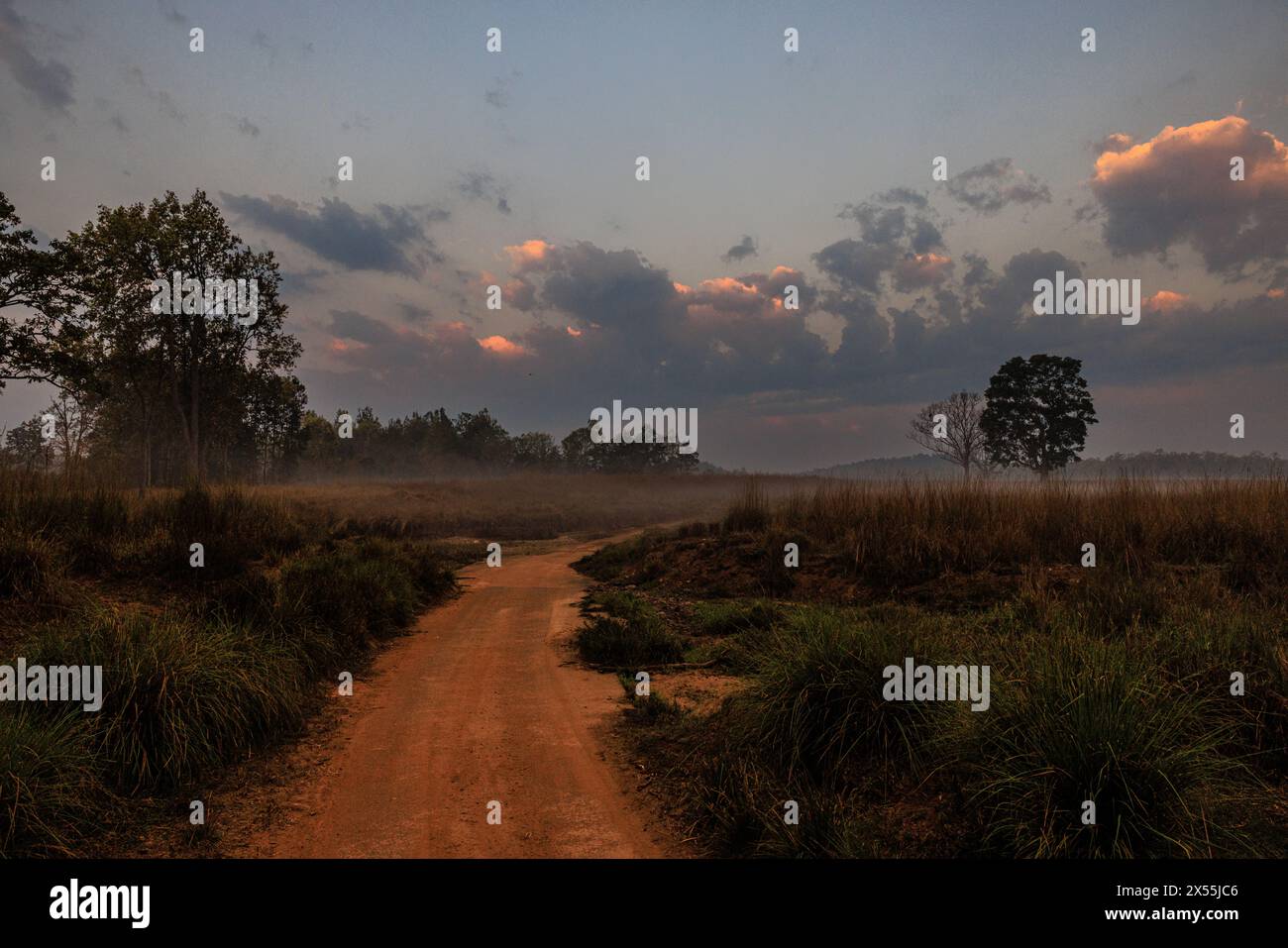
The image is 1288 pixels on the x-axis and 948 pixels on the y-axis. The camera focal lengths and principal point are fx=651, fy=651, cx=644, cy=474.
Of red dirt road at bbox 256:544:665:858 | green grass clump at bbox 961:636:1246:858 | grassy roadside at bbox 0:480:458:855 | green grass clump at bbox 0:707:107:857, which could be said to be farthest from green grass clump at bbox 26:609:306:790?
green grass clump at bbox 961:636:1246:858

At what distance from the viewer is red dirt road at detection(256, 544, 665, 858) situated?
425 cm

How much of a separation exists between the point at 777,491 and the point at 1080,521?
10.1 meters

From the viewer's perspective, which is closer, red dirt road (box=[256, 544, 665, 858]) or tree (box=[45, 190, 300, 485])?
red dirt road (box=[256, 544, 665, 858])

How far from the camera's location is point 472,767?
5418mm

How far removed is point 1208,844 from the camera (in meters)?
3.25

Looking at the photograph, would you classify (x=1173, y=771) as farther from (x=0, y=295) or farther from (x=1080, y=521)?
(x=0, y=295)

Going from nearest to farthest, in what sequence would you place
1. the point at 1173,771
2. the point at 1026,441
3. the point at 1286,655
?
the point at 1173,771 → the point at 1286,655 → the point at 1026,441

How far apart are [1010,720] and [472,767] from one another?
4.07 m

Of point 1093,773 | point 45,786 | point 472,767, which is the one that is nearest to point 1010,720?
point 1093,773

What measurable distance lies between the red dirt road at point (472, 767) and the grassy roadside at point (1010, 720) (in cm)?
53

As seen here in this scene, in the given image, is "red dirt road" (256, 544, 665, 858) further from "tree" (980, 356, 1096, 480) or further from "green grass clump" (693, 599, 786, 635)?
"tree" (980, 356, 1096, 480)

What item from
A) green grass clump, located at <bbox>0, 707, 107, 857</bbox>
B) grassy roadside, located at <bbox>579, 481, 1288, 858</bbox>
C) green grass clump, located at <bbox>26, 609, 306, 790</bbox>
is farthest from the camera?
green grass clump, located at <bbox>26, 609, 306, 790</bbox>

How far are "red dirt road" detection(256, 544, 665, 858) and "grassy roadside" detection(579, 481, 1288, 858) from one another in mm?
528
